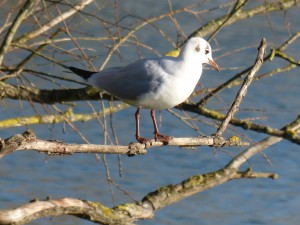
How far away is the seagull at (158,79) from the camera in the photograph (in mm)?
4688

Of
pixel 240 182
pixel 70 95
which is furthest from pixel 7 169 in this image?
pixel 70 95

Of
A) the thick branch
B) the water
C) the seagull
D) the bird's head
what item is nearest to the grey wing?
the seagull

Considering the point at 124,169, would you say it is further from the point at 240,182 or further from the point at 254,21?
the point at 254,21

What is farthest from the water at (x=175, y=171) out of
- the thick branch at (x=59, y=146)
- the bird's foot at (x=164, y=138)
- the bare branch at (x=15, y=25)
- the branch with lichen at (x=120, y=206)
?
the thick branch at (x=59, y=146)

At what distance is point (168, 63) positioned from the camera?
486 cm

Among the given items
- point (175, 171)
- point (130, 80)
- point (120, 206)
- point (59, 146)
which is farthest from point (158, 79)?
point (175, 171)

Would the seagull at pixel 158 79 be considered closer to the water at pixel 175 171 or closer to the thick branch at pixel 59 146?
the thick branch at pixel 59 146

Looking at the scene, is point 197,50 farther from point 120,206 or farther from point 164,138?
point 120,206

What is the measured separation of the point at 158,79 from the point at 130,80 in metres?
0.22

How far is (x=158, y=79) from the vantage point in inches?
188

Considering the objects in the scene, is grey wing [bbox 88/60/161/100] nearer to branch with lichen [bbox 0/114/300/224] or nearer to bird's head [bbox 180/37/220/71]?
bird's head [bbox 180/37/220/71]

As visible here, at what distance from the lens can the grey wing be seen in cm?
484

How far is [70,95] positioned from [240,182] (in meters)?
3.32

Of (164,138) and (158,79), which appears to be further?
(158,79)
